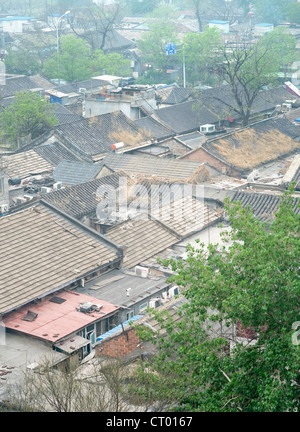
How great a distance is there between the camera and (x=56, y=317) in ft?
57.0

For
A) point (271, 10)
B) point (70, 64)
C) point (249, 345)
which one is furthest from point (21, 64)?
point (249, 345)

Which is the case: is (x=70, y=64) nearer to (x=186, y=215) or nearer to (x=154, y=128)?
(x=154, y=128)

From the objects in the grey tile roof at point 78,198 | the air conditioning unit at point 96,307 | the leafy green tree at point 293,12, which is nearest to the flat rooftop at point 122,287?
the air conditioning unit at point 96,307

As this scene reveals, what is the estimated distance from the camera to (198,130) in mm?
39406

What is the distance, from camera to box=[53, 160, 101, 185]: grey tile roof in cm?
2766

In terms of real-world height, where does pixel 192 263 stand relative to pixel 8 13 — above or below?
above

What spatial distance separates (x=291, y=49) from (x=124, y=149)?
96.8ft

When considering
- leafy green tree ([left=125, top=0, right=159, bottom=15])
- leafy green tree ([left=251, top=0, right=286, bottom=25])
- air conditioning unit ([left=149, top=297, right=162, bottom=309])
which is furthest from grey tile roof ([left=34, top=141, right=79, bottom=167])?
leafy green tree ([left=125, top=0, right=159, bottom=15])

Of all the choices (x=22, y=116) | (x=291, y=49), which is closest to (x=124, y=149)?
(x=22, y=116)

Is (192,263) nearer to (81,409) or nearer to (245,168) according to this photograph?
(81,409)

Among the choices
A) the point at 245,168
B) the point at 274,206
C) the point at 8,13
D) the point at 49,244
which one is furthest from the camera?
the point at 8,13

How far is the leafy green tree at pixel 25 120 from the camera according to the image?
3456 cm

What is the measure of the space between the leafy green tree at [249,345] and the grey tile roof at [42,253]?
6.95 meters

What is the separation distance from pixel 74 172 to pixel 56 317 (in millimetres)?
11919
